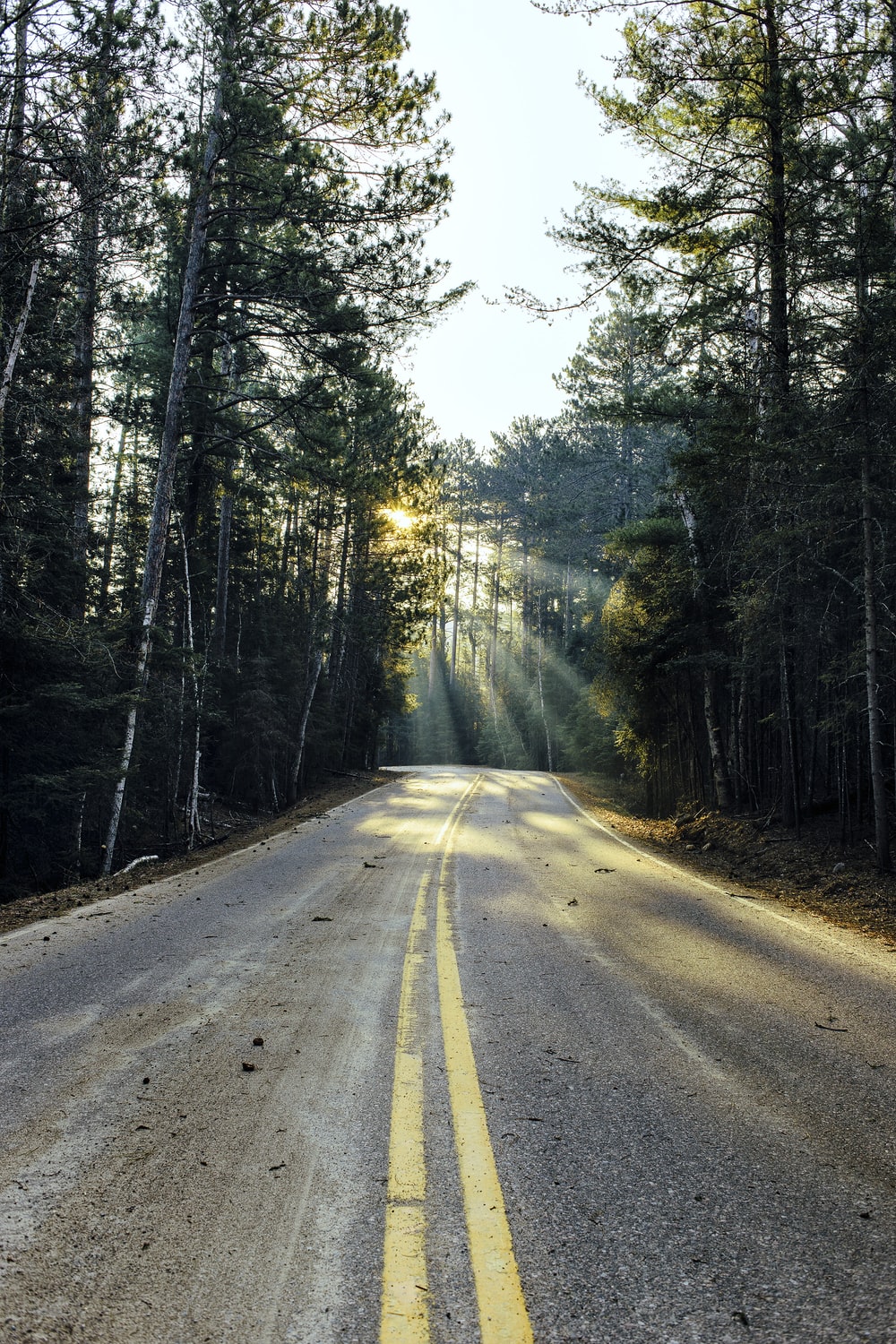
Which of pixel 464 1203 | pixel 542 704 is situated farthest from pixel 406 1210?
pixel 542 704

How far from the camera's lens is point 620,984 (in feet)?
17.6

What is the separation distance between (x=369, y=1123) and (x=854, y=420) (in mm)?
9984

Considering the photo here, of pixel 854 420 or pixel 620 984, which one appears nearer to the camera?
pixel 620 984

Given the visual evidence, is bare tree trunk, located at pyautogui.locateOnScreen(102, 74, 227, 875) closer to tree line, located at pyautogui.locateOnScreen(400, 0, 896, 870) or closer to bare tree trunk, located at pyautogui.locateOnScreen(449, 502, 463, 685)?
tree line, located at pyautogui.locateOnScreen(400, 0, 896, 870)

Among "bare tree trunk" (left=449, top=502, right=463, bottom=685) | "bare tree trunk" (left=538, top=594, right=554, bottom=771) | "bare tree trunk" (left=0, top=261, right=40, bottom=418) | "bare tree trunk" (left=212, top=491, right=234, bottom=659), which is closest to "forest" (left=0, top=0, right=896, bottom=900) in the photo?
"bare tree trunk" (left=0, top=261, right=40, bottom=418)

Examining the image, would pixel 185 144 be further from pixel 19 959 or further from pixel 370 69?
pixel 19 959

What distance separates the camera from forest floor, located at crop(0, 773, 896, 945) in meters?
8.63

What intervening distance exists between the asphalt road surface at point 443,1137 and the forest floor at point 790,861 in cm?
274

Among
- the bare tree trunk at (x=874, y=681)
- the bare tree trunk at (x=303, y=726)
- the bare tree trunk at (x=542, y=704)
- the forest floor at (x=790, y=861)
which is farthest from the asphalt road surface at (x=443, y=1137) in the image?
the bare tree trunk at (x=542, y=704)

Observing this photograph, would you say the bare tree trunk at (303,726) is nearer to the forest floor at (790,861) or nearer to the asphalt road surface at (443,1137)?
the forest floor at (790,861)

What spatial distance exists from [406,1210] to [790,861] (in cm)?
1057

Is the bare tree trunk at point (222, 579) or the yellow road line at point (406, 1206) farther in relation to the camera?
the bare tree trunk at point (222, 579)

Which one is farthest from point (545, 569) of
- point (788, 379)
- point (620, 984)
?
point (620, 984)

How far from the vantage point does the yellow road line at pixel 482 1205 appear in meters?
2.15
